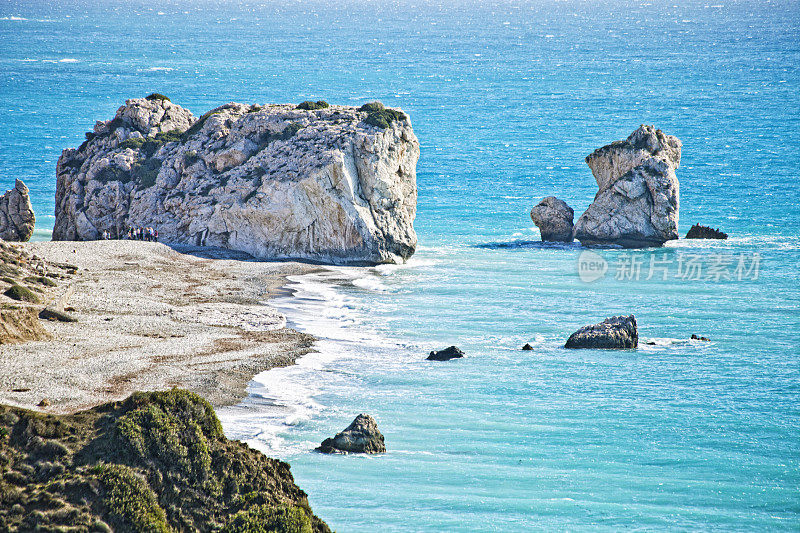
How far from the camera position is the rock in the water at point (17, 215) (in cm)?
5456

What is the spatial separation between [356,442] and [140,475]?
929cm

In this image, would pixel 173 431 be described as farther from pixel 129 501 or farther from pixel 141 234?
pixel 141 234

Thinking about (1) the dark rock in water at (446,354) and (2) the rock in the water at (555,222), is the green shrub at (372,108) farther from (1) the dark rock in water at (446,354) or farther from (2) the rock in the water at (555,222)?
(1) the dark rock in water at (446,354)

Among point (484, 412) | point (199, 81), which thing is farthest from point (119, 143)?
point (199, 81)

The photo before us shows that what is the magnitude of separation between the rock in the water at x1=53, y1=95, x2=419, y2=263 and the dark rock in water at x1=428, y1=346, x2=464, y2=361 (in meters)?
17.3

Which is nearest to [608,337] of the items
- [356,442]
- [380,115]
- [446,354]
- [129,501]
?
[446,354]

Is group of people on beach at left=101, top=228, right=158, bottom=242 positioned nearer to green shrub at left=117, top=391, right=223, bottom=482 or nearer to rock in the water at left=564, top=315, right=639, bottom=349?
rock in the water at left=564, top=315, right=639, bottom=349

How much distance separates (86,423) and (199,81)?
13503 centimetres

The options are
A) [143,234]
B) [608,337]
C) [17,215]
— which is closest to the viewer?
[608,337]

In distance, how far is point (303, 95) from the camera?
420 ft

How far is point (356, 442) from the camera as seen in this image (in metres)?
23.0

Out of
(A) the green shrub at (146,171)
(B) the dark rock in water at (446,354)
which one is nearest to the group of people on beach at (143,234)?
(A) the green shrub at (146,171)

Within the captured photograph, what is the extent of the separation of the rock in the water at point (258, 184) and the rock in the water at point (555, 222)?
1016 centimetres

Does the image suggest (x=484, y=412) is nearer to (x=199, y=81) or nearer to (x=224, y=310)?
(x=224, y=310)
